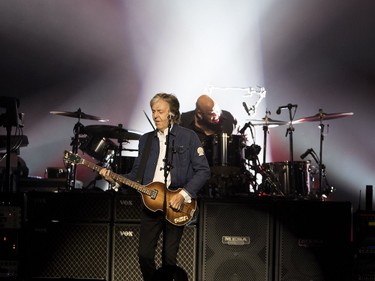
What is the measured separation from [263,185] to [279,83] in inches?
129

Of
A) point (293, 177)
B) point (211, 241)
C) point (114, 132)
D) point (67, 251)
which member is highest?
point (114, 132)

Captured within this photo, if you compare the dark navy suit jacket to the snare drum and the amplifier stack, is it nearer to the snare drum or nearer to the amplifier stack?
the amplifier stack

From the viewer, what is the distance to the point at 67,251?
632 centimetres

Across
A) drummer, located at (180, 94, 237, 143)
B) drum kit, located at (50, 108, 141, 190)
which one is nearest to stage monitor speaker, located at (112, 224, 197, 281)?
drum kit, located at (50, 108, 141, 190)

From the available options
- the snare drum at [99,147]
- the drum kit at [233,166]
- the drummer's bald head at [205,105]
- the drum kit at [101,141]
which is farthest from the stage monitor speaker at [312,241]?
the snare drum at [99,147]

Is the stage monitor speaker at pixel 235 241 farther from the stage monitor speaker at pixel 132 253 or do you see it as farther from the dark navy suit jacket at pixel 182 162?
the dark navy suit jacket at pixel 182 162

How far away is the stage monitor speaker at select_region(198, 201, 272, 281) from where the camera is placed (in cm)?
629

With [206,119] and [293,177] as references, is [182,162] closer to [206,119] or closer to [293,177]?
[206,119]

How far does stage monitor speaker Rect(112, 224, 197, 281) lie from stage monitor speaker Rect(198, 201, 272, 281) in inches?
4.3

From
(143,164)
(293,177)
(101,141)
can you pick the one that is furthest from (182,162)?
(101,141)

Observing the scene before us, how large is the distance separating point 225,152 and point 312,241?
1975mm

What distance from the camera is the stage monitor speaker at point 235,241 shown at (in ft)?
20.6

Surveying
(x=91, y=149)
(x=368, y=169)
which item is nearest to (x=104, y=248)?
(x=91, y=149)

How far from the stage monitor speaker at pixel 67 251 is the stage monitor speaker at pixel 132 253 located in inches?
4.5
